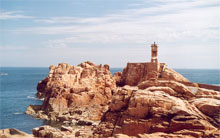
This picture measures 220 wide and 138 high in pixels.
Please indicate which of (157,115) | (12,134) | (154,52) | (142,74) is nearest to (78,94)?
(142,74)

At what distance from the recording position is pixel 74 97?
7194cm

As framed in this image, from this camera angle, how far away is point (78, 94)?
241ft

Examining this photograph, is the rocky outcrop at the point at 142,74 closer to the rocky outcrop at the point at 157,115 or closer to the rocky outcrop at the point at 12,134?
the rocky outcrop at the point at 12,134

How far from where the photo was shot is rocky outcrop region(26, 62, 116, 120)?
225 feet

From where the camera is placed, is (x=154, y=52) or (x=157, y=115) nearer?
(x=157, y=115)

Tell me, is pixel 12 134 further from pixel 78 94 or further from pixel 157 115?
pixel 78 94

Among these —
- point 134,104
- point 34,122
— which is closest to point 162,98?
point 134,104

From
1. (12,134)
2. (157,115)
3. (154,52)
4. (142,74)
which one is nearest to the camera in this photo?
(157,115)

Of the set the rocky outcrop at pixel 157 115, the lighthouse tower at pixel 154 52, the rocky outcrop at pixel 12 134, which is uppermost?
the lighthouse tower at pixel 154 52

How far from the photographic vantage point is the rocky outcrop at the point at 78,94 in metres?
68.5

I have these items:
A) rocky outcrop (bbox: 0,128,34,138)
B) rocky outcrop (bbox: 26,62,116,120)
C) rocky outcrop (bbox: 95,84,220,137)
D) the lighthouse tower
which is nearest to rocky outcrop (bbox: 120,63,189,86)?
the lighthouse tower

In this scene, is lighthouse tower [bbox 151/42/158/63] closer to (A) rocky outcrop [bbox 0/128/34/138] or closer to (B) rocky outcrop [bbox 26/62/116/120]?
(B) rocky outcrop [bbox 26/62/116/120]

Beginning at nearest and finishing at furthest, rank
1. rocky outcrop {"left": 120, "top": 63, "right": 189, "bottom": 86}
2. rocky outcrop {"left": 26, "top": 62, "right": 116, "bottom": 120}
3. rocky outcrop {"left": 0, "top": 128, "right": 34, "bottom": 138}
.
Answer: rocky outcrop {"left": 0, "top": 128, "right": 34, "bottom": 138} → rocky outcrop {"left": 120, "top": 63, "right": 189, "bottom": 86} → rocky outcrop {"left": 26, "top": 62, "right": 116, "bottom": 120}

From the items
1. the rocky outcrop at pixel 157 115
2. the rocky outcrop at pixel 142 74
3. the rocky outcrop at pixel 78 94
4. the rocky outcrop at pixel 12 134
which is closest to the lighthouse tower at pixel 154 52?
the rocky outcrop at pixel 142 74
